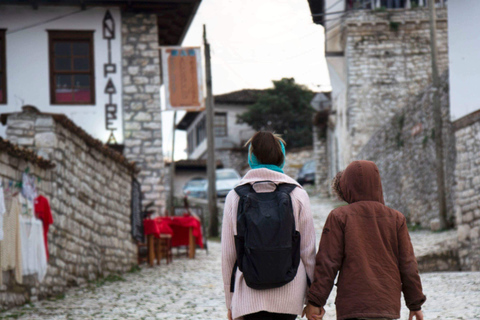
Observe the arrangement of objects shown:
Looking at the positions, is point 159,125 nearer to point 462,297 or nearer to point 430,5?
point 430,5

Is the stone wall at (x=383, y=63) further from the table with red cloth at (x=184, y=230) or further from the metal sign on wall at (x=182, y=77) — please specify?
the table with red cloth at (x=184, y=230)

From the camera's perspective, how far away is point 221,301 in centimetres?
824

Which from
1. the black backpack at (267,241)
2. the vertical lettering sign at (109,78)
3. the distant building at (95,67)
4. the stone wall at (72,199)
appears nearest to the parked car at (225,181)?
the distant building at (95,67)

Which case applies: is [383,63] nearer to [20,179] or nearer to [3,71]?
[3,71]

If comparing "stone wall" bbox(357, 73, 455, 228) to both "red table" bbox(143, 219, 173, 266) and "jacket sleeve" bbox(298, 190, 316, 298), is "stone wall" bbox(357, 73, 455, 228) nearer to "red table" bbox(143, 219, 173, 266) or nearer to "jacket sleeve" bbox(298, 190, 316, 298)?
"red table" bbox(143, 219, 173, 266)

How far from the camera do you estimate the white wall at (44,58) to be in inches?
584

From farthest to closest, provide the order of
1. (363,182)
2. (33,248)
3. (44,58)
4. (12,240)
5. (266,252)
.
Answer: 1. (44,58)
2. (33,248)
3. (12,240)
4. (363,182)
5. (266,252)

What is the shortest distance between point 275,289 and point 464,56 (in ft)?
31.2

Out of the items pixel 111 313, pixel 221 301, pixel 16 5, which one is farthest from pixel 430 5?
pixel 111 313

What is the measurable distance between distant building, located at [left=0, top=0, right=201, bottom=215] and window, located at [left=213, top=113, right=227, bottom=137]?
91.2ft

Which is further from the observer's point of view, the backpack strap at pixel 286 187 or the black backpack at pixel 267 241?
the backpack strap at pixel 286 187

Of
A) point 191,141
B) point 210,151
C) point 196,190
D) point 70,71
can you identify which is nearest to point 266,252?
point 70,71

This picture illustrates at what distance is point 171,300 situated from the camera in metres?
8.46

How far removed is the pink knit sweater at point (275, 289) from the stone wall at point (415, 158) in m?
12.2
